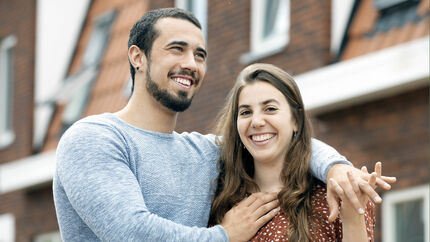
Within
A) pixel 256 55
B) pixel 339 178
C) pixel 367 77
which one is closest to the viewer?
pixel 339 178

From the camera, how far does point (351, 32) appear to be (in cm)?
948

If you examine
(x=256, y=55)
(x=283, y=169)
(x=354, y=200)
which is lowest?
(x=354, y=200)

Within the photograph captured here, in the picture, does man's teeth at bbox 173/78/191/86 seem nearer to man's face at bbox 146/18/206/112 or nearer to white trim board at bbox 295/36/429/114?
man's face at bbox 146/18/206/112

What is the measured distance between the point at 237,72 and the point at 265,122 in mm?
6269

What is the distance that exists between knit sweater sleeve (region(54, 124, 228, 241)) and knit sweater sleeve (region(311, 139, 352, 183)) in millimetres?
490

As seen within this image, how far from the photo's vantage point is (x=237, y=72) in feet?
34.7

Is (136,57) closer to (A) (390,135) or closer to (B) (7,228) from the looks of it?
(A) (390,135)

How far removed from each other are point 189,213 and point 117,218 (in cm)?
43

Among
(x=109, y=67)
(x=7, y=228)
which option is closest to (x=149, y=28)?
(x=109, y=67)

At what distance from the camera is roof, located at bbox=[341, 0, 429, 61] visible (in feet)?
28.4

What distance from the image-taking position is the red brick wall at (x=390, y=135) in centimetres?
847

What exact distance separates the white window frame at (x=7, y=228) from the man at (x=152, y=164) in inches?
410

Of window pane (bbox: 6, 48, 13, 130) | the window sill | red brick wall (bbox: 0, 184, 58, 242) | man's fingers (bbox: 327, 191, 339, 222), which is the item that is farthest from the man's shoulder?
window pane (bbox: 6, 48, 13, 130)

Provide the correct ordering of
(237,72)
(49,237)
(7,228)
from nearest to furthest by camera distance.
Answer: (237,72), (49,237), (7,228)
